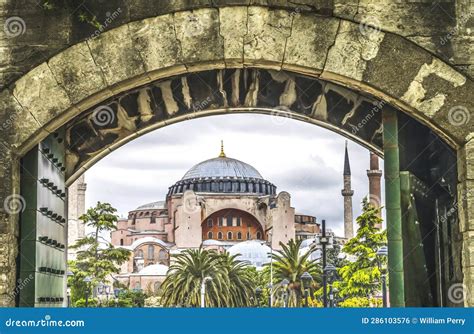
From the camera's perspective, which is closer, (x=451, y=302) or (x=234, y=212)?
(x=451, y=302)

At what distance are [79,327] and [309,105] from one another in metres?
5.21

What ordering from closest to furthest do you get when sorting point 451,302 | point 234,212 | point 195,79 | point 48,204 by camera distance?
point 451,302 → point 48,204 → point 195,79 → point 234,212

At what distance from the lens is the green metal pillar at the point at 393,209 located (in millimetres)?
7895

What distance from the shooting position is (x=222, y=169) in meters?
120

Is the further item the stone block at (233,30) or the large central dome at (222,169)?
the large central dome at (222,169)

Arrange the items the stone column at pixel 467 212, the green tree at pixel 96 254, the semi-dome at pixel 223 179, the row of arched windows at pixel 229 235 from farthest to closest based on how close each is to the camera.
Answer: the semi-dome at pixel 223 179, the row of arched windows at pixel 229 235, the green tree at pixel 96 254, the stone column at pixel 467 212

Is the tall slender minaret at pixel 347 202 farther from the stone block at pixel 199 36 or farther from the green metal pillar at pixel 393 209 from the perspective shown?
the stone block at pixel 199 36

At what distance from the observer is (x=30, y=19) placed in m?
7.77

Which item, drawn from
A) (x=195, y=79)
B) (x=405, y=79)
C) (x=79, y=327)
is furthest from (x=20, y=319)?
(x=195, y=79)

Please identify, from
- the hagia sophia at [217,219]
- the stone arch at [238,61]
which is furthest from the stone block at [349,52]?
the hagia sophia at [217,219]

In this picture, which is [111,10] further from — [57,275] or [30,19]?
[57,275]

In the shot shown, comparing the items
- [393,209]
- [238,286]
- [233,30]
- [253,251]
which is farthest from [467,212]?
[253,251]

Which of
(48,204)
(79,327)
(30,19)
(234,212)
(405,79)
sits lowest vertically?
(79,327)

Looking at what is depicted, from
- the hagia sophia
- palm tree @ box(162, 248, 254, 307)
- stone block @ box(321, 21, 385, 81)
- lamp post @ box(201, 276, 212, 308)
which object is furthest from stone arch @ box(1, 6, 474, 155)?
the hagia sophia
